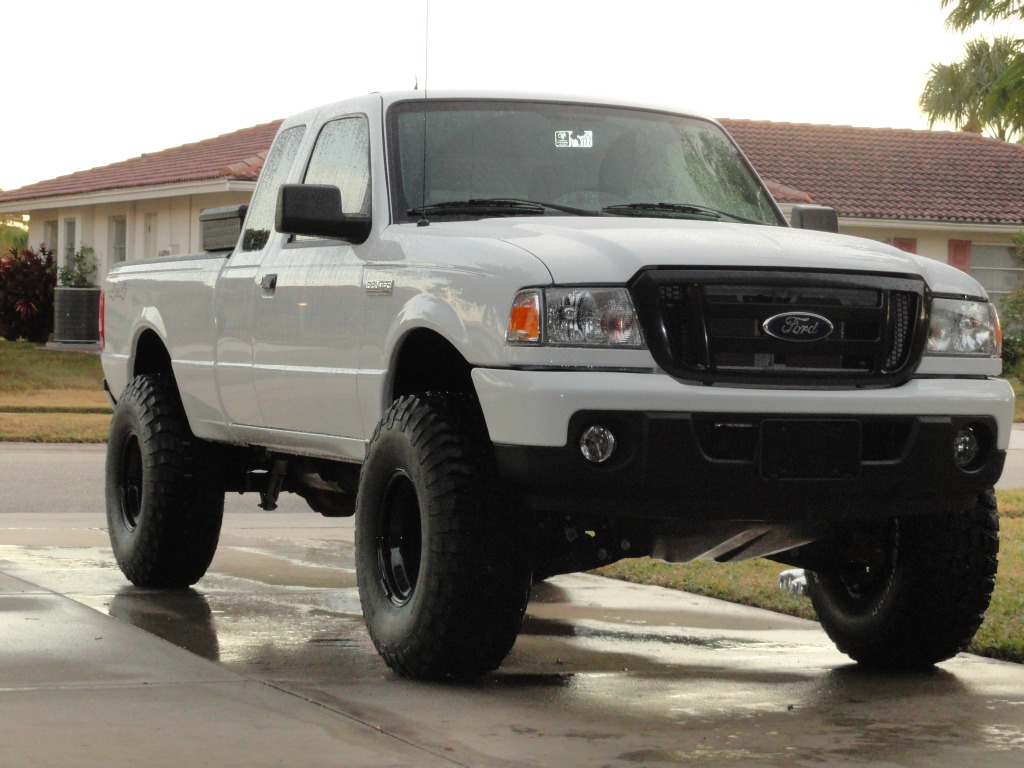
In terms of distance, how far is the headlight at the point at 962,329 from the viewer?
5.86 metres

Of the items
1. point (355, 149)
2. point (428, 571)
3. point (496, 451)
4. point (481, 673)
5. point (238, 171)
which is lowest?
point (481, 673)

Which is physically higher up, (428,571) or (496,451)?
(496,451)

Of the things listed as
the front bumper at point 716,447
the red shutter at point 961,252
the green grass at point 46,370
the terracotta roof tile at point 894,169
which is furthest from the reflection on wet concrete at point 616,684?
the red shutter at point 961,252

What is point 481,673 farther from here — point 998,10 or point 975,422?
point 998,10

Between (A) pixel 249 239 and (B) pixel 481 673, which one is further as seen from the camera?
(A) pixel 249 239

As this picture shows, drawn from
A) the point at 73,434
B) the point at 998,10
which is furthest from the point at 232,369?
the point at 73,434

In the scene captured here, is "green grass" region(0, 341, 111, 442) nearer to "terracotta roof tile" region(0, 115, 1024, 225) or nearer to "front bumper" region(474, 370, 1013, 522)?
"terracotta roof tile" region(0, 115, 1024, 225)

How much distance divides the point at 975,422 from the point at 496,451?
160cm

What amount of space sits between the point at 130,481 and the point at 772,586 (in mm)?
A: 3271

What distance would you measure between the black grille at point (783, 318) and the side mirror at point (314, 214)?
4.89 ft

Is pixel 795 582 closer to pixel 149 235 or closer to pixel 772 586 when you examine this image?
pixel 772 586

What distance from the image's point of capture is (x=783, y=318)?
5.55 metres

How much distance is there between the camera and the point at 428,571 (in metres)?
5.71

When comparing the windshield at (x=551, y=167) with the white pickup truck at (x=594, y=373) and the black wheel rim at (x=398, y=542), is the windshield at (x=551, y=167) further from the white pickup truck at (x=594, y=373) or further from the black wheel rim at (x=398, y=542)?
the black wheel rim at (x=398, y=542)
